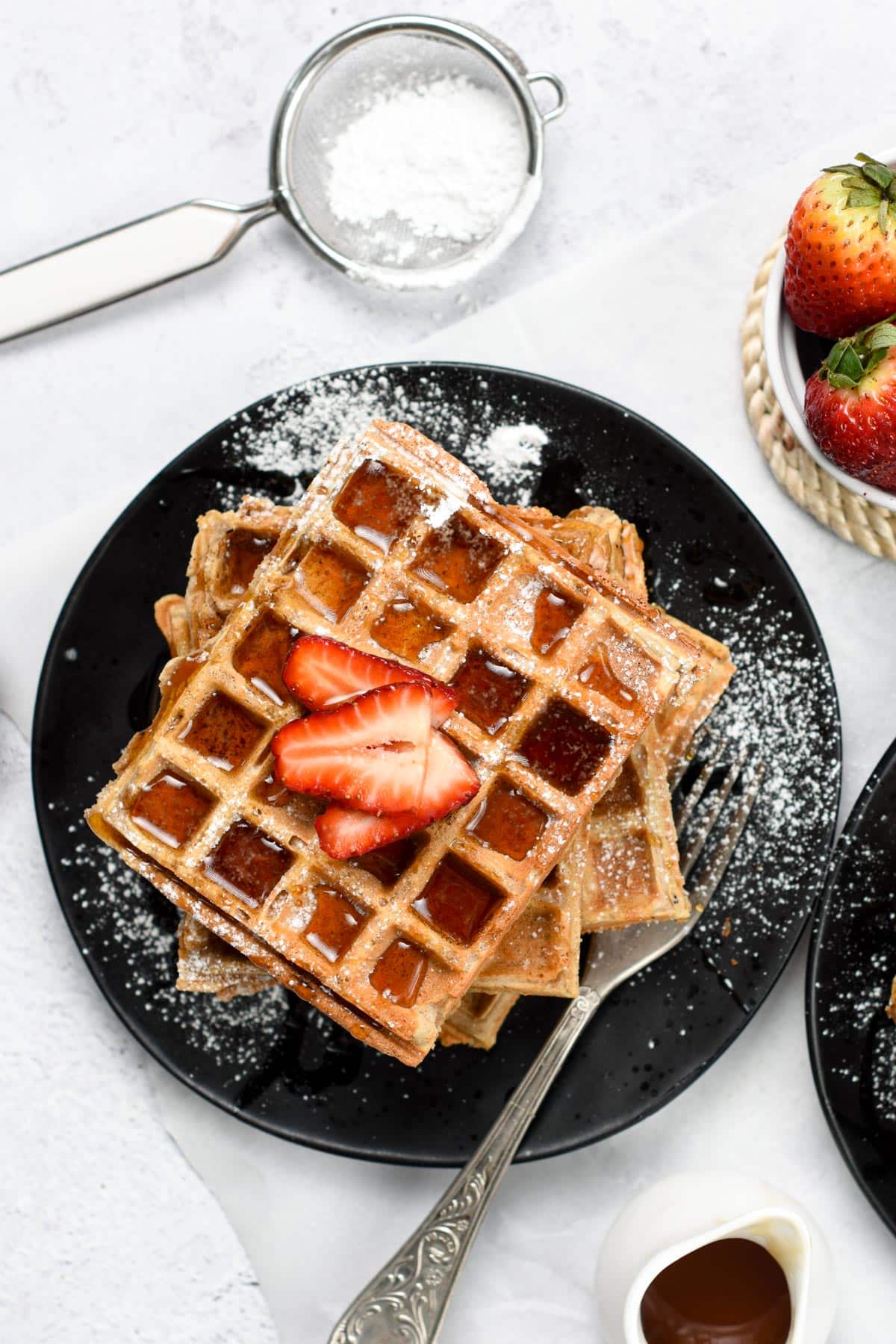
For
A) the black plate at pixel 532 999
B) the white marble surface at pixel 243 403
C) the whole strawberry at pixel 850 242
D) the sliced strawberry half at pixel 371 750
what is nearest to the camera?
the sliced strawberry half at pixel 371 750

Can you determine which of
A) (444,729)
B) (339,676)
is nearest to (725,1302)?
(444,729)

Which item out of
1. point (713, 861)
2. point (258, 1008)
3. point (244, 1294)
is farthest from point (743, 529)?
point (244, 1294)

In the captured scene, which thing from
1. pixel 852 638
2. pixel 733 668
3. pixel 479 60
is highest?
pixel 479 60

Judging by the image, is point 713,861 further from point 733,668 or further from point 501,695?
point 501,695

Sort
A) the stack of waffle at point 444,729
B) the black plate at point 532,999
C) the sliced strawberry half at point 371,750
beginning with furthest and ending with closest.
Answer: the black plate at point 532,999, the stack of waffle at point 444,729, the sliced strawberry half at point 371,750

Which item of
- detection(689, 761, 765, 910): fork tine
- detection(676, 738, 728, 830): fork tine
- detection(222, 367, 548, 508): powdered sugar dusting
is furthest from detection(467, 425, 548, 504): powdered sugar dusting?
detection(689, 761, 765, 910): fork tine

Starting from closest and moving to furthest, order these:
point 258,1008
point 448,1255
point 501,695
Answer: point 501,695 < point 448,1255 < point 258,1008

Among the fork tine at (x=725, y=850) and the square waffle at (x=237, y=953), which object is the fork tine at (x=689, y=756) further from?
the square waffle at (x=237, y=953)

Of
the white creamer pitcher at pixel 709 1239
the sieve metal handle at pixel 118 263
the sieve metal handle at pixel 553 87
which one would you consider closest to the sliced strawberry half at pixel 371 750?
the white creamer pitcher at pixel 709 1239
